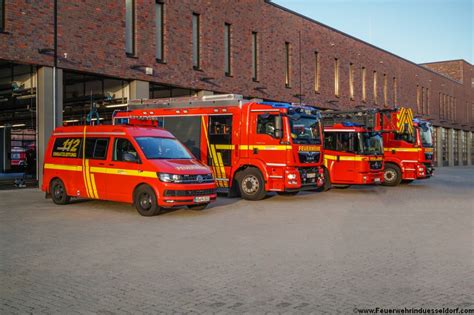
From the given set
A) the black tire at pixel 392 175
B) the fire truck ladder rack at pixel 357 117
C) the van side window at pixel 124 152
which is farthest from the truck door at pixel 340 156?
the van side window at pixel 124 152

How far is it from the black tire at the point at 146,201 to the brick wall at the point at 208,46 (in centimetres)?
856

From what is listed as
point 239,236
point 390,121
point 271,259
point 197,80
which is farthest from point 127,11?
point 271,259

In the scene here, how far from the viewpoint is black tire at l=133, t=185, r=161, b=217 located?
12.0 metres

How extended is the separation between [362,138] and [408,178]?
4.22 metres

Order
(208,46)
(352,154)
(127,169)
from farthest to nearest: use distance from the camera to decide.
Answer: (208,46) < (352,154) < (127,169)

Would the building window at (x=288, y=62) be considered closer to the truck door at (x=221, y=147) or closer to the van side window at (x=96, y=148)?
the truck door at (x=221, y=147)

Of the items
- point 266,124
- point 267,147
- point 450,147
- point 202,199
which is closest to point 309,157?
point 267,147

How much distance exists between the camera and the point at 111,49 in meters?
21.1

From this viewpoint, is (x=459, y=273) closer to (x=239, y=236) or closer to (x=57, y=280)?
(x=239, y=236)

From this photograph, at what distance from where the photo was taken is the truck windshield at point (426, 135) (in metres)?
23.3

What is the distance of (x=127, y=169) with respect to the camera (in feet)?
40.9

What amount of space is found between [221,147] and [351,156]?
214 inches

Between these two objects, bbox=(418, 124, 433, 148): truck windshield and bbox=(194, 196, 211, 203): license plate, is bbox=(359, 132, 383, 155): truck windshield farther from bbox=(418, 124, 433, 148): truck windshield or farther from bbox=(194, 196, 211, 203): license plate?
bbox=(194, 196, 211, 203): license plate

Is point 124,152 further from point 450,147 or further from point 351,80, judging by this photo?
point 450,147
